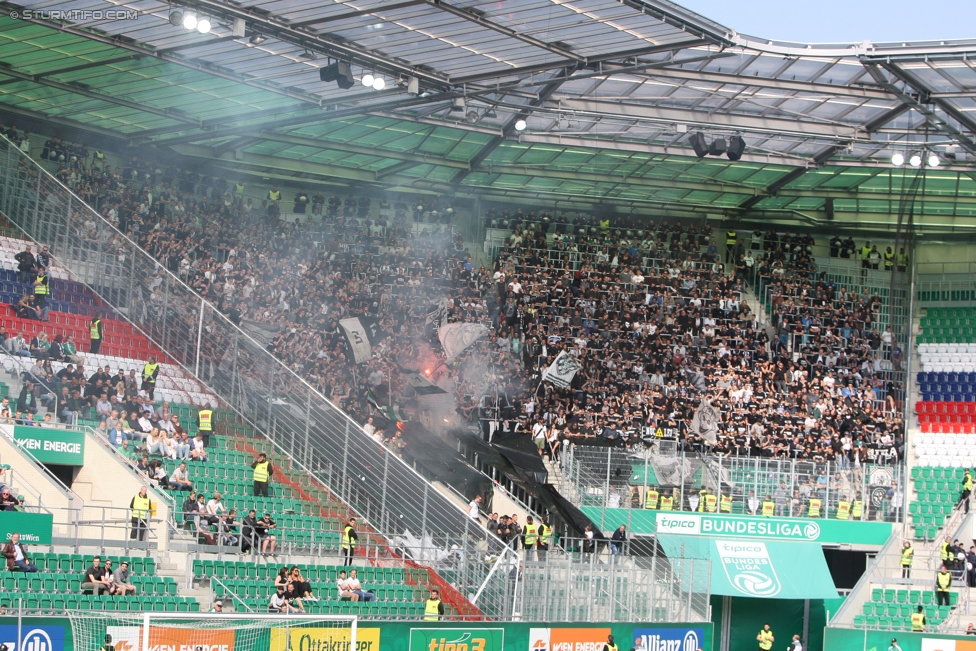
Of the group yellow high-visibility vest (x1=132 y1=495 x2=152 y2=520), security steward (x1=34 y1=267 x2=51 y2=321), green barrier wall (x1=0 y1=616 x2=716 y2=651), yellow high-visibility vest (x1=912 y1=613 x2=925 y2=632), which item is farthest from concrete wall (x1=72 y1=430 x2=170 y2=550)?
yellow high-visibility vest (x1=912 y1=613 x2=925 y2=632)

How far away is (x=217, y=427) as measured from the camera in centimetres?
2808

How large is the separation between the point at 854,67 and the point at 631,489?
12.2m

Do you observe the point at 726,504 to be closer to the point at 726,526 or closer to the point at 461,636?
the point at 726,526

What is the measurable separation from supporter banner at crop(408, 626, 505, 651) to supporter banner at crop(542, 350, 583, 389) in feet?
48.7

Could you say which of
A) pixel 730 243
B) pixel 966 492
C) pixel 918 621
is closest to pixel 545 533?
pixel 918 621

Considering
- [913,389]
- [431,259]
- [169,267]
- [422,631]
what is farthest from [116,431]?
[913,389]

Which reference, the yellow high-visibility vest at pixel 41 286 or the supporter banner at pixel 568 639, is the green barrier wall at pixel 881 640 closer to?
the supporter banner at pixel 568 639

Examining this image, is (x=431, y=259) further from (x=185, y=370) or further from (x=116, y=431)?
(x=116, y=431)

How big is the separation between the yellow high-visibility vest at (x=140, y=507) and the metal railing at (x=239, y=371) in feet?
16.2

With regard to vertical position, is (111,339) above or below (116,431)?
above

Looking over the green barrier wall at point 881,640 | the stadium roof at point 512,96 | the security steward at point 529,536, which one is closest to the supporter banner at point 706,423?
the green barrier wall at point 881,640

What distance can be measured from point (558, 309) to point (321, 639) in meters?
21.4

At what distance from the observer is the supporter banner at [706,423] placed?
3822cm

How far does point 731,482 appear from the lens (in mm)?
35469
